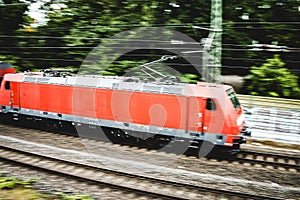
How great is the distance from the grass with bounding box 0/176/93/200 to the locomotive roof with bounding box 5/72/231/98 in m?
5.44

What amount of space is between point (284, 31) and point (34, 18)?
16.9 metres

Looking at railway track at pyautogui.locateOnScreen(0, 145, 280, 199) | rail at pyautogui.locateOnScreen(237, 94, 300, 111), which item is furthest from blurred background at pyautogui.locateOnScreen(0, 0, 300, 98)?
railway track at pyautogui.locateOnScreen(0, 145, 280, 199)

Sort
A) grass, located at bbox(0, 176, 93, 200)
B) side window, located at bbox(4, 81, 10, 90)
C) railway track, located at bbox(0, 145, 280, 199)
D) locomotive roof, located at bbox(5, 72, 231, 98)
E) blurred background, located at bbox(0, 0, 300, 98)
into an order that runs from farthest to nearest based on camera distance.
Result: blurred background, located at bbox(0, 0, 300, 98) → side window, located at bbox(4, 81, 10, 90) → locomotive roof, located at bbox(5, 72, 231, 98) → railway track, located at bbox(0, 145, 280, 199) → grass, located at bbox(0, 176, 93, 200)

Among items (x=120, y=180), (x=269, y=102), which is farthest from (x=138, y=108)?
(x=269, y=102)

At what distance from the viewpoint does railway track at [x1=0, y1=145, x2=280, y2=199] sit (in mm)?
9836

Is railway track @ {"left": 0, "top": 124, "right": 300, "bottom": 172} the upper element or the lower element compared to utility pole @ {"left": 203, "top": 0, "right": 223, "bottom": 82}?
lower

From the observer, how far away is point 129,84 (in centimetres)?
1409

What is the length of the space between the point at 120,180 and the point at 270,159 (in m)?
6.25

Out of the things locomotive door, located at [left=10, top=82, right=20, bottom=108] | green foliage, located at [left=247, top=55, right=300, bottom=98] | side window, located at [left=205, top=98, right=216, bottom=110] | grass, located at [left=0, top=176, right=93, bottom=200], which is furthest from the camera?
green foliage, located at [left=247, top=55, right=300, bottom=98]

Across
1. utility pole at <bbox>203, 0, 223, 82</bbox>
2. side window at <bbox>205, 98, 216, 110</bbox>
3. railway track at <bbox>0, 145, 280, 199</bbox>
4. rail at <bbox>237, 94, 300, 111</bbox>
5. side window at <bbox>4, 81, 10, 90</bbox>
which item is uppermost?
utility pole at <bbox>203, 0, 223, 82</bbox>

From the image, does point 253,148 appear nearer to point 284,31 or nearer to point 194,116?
point 194,116

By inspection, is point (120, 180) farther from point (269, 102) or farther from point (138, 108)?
point (269, 102)

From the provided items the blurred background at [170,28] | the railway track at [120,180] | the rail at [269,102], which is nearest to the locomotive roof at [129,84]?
the railway track at [120,180]

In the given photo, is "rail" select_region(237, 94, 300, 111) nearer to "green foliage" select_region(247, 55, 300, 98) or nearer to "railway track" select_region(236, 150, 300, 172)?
"green foliage" select_region(247, 55, 300, 98)
